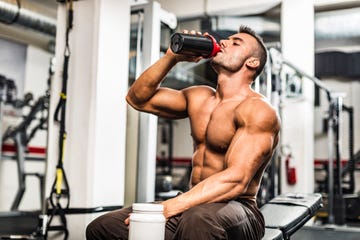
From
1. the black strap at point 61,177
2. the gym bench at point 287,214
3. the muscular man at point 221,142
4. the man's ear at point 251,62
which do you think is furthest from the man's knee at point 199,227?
the black strap at point 61,177

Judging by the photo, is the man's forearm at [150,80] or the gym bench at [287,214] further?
the gym bench at [287,214]

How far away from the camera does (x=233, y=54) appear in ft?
6.63

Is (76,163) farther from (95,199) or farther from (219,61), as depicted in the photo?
(219,61)

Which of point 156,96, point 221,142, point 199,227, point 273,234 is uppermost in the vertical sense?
point 156,96

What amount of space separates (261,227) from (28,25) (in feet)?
16.7

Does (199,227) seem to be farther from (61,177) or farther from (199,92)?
(61,177)

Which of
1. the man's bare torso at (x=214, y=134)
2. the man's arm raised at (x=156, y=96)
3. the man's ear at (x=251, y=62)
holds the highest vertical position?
the man's ear at (x=251, y=62)

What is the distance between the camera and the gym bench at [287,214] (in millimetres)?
2237

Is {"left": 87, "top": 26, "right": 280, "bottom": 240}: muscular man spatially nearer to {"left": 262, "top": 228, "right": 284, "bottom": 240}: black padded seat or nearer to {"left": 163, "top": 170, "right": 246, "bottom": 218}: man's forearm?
{"left": 163, "top": 170, "right": 246, "bottom": 218}: man's forearm

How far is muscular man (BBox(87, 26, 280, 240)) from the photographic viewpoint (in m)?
1.67

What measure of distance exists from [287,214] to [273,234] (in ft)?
1.51

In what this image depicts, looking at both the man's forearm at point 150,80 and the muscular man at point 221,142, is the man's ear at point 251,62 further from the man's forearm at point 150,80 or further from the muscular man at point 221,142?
the man's forearm at point 150,80

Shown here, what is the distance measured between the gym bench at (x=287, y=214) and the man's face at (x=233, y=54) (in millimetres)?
768

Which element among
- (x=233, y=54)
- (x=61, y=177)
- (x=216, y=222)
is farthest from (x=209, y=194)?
(x=61, y=177)
